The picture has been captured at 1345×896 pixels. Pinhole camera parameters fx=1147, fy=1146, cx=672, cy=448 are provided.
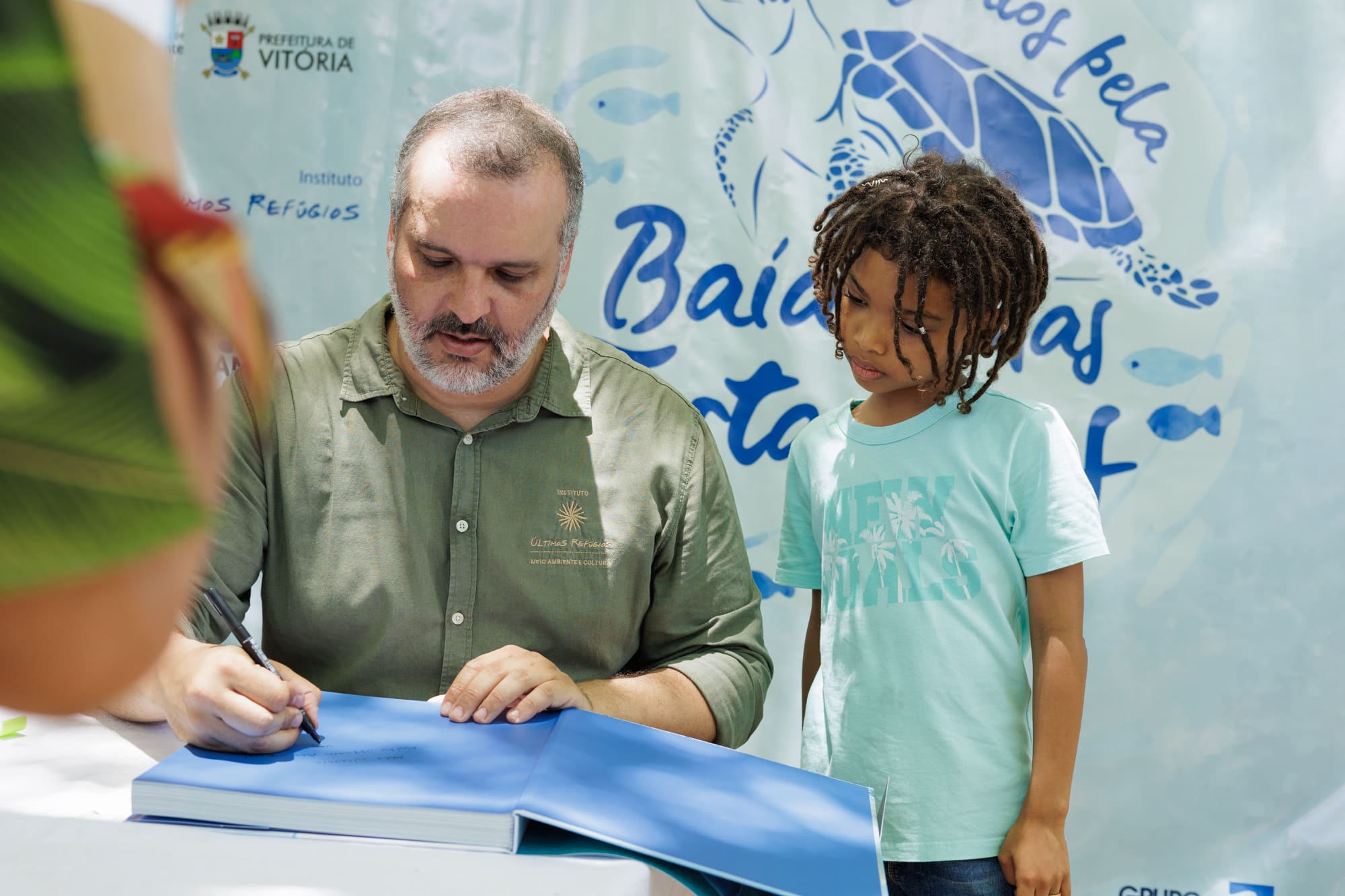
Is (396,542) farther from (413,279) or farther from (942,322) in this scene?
(942,322)

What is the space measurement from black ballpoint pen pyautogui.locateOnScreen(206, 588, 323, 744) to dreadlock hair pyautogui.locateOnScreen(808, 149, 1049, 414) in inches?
26.3

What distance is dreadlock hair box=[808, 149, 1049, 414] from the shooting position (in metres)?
1.17

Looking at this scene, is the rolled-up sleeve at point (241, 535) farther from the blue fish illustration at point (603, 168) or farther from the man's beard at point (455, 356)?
the blue fish illustration at point (603, 168)

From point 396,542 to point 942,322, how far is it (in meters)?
0.62

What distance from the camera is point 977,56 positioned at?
197 centimetres

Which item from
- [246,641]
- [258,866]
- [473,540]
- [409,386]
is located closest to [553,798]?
[258,866]

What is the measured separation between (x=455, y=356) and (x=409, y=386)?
0.11 metres

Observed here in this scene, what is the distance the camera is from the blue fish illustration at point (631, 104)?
6.67 ft

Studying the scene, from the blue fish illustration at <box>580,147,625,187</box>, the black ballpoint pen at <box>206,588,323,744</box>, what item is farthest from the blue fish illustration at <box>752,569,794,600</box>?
the black ballpoint pen at <box>206,588,323,744</box>

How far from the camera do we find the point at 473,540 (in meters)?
1.25

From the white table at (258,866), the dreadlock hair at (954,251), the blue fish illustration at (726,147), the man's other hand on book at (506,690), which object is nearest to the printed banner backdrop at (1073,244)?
the blue fish illustration at (726,147)

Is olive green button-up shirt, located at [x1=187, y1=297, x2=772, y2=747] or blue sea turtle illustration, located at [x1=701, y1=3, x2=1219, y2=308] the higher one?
blue sea turtle illustration, located at [x1=701, y1=3, x2=1219, y2=308]

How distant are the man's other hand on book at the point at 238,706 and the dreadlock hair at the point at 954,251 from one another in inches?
26.9

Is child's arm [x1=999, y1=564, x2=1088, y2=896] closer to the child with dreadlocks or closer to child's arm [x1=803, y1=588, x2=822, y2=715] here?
the child with dreadlocks
